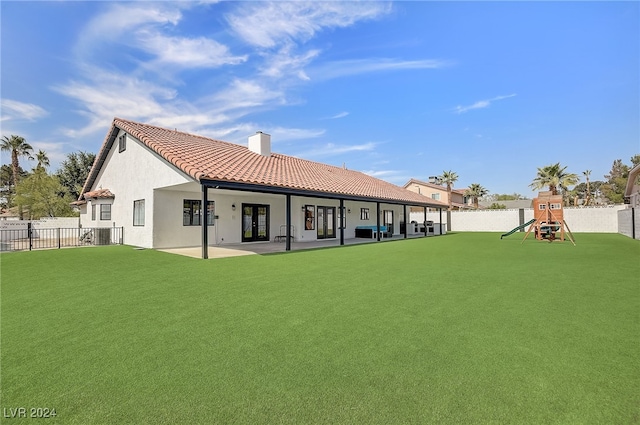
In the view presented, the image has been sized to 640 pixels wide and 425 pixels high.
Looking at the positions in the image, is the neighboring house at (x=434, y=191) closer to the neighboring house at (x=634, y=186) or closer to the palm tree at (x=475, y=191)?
the palm tree at (x=475, y=191)

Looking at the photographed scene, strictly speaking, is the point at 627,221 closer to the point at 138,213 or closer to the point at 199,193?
the point at 199,193

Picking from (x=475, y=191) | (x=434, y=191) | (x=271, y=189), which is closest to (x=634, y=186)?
(x=475, y=191)

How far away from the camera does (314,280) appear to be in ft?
21.5

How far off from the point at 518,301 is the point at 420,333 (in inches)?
94.8

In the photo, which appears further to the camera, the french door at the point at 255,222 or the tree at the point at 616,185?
the tree at the point at 616,185

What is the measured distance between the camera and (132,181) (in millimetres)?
14070

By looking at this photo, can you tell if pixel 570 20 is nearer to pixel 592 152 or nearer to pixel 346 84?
pixel 346 84

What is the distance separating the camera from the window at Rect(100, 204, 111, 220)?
15.6 metres

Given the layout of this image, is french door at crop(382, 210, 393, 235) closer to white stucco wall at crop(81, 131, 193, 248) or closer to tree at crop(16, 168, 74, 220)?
white stucco wall at crop(81, 131, 193, 248)

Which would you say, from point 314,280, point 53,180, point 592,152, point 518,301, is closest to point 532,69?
point 592,152

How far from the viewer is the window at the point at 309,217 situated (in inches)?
667

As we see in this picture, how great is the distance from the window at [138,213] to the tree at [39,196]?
19.4 meters

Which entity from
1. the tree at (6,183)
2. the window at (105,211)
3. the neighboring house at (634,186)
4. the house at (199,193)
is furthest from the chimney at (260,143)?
the tree at (6,183)

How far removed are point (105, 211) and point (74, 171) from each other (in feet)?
94.8
